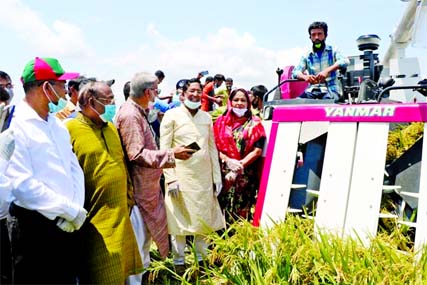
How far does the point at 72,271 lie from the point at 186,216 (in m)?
1.76

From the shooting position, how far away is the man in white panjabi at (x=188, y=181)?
Answer: 4.66 meters

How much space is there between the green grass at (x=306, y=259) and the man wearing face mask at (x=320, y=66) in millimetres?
1924

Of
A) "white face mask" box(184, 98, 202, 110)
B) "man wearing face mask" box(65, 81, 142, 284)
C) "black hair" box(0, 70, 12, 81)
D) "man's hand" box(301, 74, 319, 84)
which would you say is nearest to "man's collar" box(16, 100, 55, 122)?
"man wearing face mask" box(65, 81, 142, 284)

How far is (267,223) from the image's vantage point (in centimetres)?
363

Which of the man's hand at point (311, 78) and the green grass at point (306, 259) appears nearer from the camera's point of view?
the green grass at point (306, 259)

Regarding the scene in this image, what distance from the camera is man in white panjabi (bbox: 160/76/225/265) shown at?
4.66 m

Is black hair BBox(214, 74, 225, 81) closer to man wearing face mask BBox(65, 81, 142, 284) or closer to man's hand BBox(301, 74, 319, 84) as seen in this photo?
man's hand BBox(301, 74, 319, 84)

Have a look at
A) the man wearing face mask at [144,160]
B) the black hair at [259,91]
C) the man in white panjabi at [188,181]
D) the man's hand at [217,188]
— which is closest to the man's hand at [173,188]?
A: the man in white panjabi at [188,181]

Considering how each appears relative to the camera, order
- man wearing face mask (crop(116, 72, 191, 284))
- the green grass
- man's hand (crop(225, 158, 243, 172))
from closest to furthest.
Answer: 1. the green grass
2. man wearing face mask (crop(116, 72, 191, 284))
3. man's hand (crop(225, 158, 243, 172))

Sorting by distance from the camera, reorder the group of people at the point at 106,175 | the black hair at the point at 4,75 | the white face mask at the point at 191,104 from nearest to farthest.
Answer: the group of people at the point at 106,175, the white face mask at the point at 191,104, the black hair at the point at 4,75

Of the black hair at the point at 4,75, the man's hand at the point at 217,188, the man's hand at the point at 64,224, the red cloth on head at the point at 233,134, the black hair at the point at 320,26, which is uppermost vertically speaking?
the black hair at the point at 320,26

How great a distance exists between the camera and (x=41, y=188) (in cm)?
273

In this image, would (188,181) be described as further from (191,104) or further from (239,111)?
(239,111)

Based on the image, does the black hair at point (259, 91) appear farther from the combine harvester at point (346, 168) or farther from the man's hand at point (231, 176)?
the combine harvester at point (346, 168)
